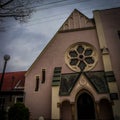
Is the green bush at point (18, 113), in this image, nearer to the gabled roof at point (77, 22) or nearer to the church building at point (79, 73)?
the church building at point (79, 73)

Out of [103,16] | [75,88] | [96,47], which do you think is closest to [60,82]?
[75,88]

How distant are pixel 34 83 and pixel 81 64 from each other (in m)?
5.55

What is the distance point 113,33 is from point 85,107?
8.60 meters

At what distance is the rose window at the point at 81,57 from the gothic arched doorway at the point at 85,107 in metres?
2.93

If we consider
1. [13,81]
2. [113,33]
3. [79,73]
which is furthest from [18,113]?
[113,33]

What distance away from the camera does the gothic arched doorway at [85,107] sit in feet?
44.9

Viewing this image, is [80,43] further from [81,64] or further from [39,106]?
[39,106]

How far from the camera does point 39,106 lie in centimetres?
1502

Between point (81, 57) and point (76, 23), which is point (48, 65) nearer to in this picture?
point (81, 57)

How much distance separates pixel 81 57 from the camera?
1656cm

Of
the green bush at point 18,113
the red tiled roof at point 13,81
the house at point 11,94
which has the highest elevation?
the red tiled roof at point 13,81

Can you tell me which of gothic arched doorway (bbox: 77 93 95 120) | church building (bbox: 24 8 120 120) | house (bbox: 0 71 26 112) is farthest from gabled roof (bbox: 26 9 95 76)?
gothic arched doorway (bbox: 77 93 95 120)

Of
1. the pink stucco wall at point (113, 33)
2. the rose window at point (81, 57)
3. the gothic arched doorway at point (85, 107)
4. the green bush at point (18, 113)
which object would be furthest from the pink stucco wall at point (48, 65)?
the gothic arched doorway at point (85, 107)

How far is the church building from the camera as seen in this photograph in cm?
1347
